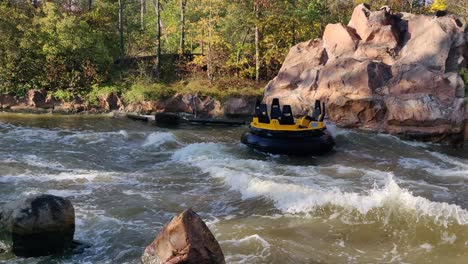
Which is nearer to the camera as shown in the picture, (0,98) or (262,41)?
(0,98)

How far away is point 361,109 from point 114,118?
907 centimetres

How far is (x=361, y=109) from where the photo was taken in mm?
15703

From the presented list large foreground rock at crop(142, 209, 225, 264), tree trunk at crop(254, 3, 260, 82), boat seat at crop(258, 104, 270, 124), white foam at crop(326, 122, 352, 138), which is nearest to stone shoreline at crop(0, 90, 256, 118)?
tree trunk at crop(254, 3, 260, 82)

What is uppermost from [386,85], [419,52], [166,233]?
[419,52]

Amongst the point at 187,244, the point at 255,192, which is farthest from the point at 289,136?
the point at 187,244

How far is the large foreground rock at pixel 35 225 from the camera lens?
596cm

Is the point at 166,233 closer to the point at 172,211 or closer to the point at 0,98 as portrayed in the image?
the point at 172,211

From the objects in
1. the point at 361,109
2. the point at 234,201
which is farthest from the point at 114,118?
the point at 234,201

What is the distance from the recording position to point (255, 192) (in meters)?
9.02

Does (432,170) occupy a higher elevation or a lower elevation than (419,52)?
lower

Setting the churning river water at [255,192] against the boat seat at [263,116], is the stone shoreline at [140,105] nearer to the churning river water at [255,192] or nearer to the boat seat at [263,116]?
the churning river water at [255,192]

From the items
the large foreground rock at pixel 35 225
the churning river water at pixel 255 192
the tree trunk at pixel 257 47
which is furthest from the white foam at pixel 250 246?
the tree trunk at pixel 257 47

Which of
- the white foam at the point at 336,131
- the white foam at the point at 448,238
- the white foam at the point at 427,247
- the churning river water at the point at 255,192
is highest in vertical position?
the white foam at the point at 336,131

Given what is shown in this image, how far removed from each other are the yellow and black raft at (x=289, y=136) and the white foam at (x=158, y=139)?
2604 mm
